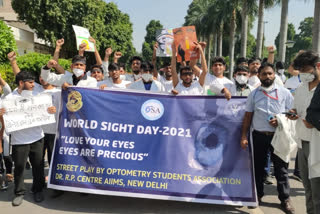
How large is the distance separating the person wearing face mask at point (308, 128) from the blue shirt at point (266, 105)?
1.47ft

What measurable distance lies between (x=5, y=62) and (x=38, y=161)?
9377mm

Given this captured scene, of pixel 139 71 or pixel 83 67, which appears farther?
pixel 139 71

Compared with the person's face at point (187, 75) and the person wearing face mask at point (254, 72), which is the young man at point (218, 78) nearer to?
the person's face at point (187, 75)

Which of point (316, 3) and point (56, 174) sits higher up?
point (316, 3)

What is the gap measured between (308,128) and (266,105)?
803 mm

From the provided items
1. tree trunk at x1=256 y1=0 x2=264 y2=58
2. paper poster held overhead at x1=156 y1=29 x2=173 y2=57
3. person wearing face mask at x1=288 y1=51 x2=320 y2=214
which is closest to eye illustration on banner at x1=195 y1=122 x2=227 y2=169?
person wearing face mask at x1=288 y1=51 x2=320 y2=214

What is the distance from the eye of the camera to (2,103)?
12.7 feet

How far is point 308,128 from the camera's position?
118 inches

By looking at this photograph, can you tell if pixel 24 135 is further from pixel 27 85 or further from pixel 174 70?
pixel 174 70

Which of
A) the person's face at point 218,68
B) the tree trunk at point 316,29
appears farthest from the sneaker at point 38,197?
the tree trunk at point 316,29

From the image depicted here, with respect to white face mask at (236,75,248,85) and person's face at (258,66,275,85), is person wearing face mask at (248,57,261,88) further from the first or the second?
person's face at (258,66,275,85)

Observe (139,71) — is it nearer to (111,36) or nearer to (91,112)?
(91,112)

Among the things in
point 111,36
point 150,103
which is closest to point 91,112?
point 150,103

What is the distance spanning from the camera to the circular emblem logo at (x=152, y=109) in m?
3.92
